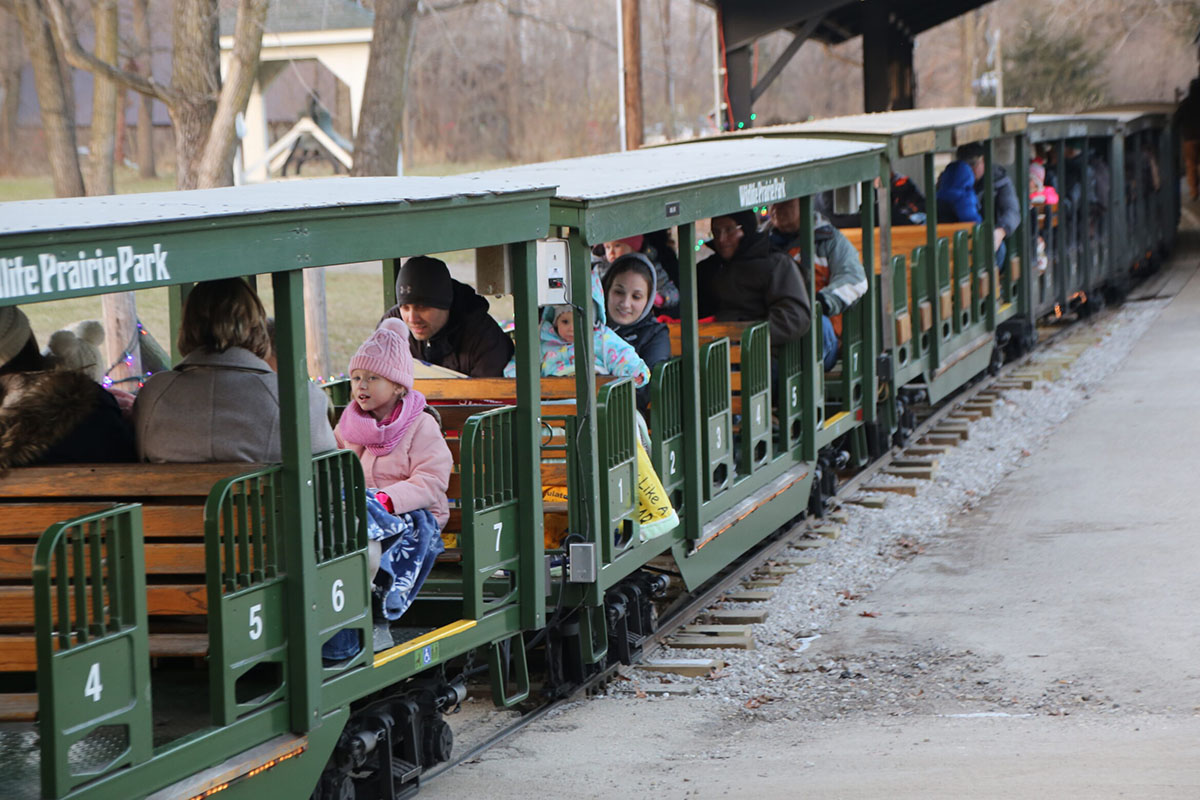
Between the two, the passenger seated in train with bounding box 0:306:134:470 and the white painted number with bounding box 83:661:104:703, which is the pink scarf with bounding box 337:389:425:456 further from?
the white painted number with bounding box 83:661:104:703

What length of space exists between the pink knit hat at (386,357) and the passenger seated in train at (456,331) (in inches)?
64.3

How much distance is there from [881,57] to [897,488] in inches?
559

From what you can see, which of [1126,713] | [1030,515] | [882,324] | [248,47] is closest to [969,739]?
[1126,713]

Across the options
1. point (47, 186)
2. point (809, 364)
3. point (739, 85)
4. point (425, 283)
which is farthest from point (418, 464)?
point (47, 186)

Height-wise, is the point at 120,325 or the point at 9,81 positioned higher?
the point at 9,81

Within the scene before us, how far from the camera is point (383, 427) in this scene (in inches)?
236

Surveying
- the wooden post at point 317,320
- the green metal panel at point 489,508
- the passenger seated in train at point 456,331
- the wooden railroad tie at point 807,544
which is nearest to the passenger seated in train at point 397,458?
the green metal panel at point 489,508

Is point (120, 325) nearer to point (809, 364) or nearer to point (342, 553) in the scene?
point (809, 364)

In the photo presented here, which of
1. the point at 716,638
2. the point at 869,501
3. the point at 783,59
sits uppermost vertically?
the point at 783,59

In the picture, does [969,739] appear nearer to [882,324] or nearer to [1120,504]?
[1120,504]

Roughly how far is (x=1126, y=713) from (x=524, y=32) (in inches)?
2366

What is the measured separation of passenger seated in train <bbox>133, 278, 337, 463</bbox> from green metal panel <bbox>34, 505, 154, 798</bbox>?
795mm

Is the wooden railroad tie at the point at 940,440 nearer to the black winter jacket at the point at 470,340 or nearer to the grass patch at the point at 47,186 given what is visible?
the black winter jacket at the point at 470,340

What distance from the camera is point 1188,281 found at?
2500 cm
